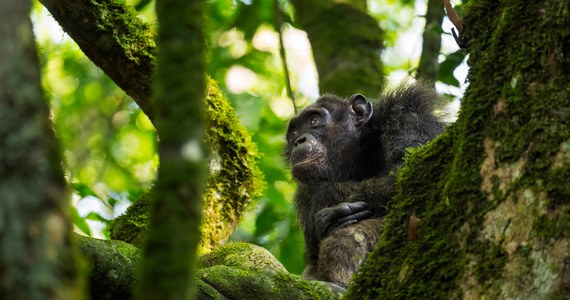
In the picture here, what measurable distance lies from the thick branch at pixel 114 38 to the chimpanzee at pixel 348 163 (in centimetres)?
165

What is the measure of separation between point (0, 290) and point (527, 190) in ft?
7.13

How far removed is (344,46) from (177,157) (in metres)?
8.12

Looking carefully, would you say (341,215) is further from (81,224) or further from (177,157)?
(177,157)

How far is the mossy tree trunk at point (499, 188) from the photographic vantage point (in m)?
3.35

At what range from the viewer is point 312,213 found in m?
7.97

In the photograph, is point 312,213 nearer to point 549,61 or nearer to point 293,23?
point 293,23

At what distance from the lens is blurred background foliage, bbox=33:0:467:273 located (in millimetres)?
10664

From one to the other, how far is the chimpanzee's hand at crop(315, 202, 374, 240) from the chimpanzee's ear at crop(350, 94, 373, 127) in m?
1.35

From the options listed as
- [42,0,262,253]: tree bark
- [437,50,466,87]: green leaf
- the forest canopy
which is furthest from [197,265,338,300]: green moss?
[437,50,466,87]: green leaf

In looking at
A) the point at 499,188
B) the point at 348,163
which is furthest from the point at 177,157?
the point at 348,163

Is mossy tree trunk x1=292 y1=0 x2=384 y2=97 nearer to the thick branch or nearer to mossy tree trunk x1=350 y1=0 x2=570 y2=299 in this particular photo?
the thick branch

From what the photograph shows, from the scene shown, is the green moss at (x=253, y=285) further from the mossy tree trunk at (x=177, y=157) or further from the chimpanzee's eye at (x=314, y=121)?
the chimpanzee's eye at (x=314, y=121)

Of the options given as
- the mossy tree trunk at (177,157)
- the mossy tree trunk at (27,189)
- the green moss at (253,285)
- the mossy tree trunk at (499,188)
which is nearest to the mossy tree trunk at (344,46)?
the green moss at (253,285)

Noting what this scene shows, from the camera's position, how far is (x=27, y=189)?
2.06 metres
